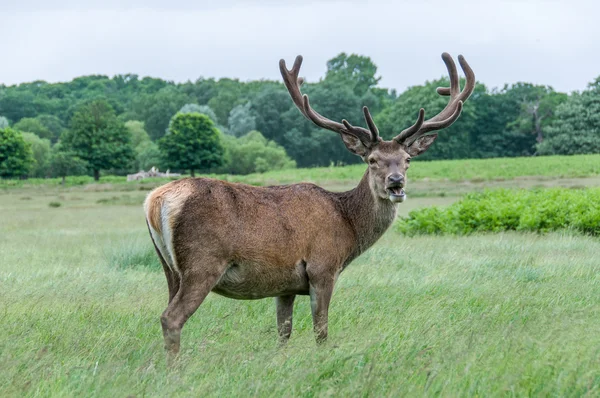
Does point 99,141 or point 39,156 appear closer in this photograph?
point 99,141

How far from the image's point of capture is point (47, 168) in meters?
82.2

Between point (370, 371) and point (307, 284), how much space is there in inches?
68.4

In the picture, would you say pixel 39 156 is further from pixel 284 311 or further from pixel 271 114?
pixel 284 311

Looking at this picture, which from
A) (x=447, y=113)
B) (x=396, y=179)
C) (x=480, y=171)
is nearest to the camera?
(x=396, y=179)

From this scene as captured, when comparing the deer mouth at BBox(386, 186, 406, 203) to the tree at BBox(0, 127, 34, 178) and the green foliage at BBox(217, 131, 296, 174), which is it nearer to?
the tree at BBox(0, 127, 34, 178)

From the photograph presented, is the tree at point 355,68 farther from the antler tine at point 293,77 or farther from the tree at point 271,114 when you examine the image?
the antler tine at point 293,77

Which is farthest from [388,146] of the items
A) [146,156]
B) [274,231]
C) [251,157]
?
[146,156]

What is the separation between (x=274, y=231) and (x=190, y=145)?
2679 inches

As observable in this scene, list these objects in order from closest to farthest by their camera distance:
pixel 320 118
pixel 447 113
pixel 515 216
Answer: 1. pixel 320 118
2. pixel 447 113
3. pixel 515 216

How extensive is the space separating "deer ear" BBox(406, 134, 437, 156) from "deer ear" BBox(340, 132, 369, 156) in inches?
13.9

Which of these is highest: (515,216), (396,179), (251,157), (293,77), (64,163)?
(293,77)

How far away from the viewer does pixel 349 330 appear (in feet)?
21.1

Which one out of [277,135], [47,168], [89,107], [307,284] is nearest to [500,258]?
[307,284]

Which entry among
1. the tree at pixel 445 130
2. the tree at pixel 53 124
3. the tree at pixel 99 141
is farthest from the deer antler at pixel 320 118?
the tree at pixel 53 124
